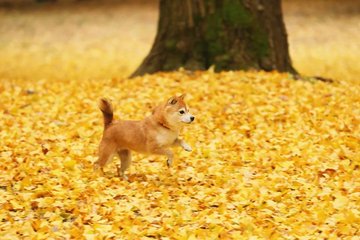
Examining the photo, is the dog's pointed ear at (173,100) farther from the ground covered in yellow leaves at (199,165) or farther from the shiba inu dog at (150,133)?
the ground covered in yellow leaves at (199,165)

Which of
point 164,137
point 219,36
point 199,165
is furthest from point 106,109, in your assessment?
point 219,36

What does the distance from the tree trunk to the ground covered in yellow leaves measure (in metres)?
0.50

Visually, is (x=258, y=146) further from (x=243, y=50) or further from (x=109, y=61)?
(x=109, y=61)

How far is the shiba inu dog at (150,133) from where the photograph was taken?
673 centimetres

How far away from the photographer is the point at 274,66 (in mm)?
11320

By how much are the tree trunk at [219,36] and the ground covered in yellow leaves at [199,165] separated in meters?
0.50

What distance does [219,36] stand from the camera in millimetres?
11148

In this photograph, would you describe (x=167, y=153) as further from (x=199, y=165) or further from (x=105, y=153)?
(x=199, y=165)

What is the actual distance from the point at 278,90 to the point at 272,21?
5.61 ft

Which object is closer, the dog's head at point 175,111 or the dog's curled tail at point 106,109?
the dog's head at point 175,111

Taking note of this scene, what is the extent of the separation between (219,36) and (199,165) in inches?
153

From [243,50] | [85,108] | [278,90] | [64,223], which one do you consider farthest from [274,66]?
[64,223]

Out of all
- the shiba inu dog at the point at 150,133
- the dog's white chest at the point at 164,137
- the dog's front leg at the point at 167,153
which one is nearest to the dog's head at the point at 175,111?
the shiba inu dog at the point at 150,133

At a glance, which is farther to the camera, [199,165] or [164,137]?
[199,165]
